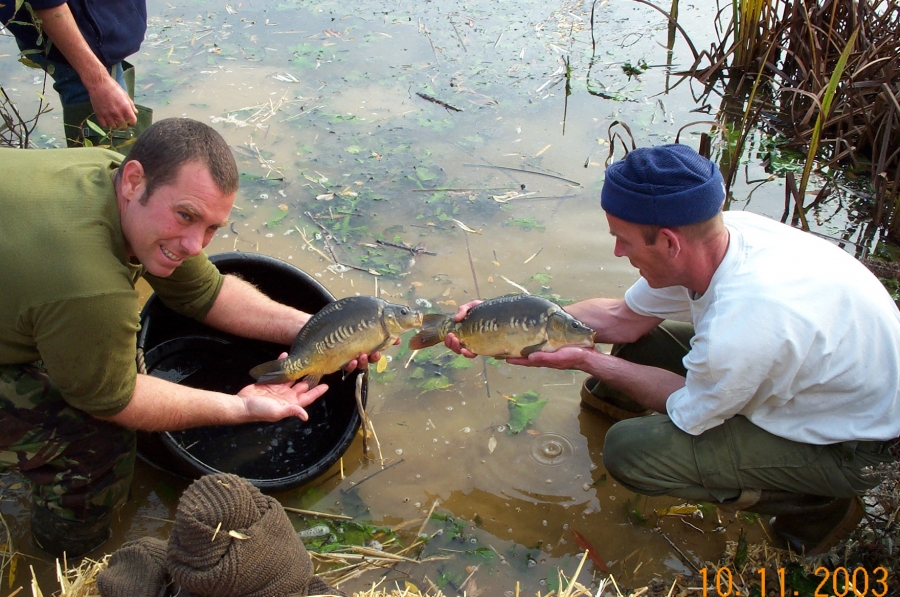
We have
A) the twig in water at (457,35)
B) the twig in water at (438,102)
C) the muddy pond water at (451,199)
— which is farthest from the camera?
the twig in water at (457,35)

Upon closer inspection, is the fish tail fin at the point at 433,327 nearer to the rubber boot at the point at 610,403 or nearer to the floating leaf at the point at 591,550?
the rubber boot at the point at 610,403

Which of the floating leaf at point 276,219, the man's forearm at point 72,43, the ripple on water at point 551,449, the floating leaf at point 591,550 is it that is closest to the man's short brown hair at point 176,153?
the man's forearm at point 72,43

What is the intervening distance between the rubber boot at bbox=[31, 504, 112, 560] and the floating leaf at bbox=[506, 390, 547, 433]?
236 centimetres

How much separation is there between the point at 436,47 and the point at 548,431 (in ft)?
19.0

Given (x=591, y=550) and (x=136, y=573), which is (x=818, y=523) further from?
(x=136, y=573)

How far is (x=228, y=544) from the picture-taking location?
263cm

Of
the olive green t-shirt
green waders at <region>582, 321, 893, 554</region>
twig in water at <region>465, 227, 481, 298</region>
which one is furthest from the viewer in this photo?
twig in water at <region>465, 227, 481, 298</region>

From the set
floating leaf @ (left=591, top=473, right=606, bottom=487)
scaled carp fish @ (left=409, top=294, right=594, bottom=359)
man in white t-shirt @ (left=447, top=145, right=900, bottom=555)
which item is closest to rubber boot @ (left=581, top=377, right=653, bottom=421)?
floating leaf @ (left=591, top=473, right=606, bottom=487)

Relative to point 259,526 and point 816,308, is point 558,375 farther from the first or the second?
point 259,526

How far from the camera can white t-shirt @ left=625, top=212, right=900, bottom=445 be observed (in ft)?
11.3

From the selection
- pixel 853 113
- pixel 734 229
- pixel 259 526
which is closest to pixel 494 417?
pixel 734 229

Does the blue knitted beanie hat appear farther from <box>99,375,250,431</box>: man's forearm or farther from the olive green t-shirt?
the olive green t-shirt

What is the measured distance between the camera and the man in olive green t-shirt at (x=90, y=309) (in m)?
3.22

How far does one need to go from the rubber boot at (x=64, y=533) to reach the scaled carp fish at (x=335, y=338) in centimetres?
108
